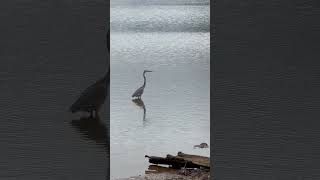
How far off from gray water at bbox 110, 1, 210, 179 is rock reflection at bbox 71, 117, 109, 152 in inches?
81.3

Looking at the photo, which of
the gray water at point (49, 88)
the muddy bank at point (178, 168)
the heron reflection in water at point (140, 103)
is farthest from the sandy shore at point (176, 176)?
the gray water at point (49, 88)

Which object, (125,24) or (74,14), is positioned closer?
(74,14)

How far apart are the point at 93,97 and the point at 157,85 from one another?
5.49 m

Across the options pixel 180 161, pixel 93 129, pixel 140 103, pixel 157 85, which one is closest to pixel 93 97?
pixel 93 129

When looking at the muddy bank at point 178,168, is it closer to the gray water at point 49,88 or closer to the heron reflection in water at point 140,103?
the heron reflection in water at point 140,103

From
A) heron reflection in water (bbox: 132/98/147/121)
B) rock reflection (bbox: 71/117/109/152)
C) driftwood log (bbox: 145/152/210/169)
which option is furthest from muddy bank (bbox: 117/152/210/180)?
rock reflection (bbox: 71/117/109/152)

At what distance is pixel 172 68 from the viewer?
8.52m

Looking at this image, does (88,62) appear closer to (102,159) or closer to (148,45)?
(102,159)

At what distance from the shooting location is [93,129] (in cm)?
169

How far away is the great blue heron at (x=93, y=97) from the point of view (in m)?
1.66
